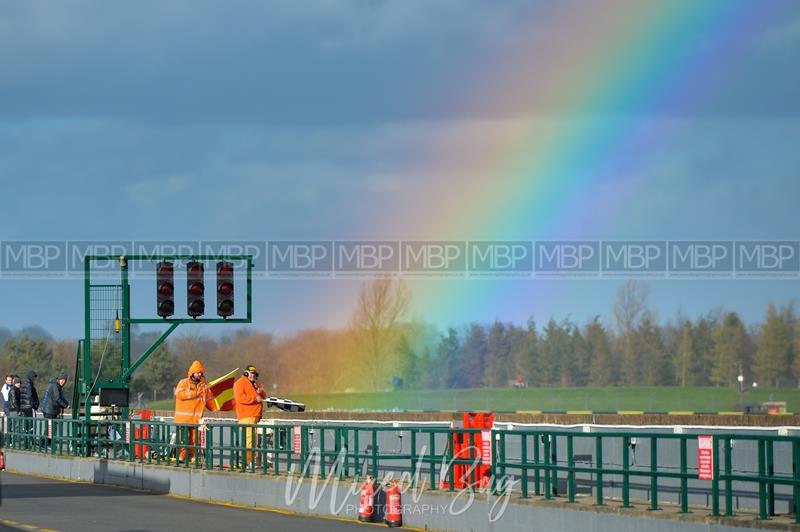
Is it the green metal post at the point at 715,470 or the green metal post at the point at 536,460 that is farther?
the green metal post at the point at 536,460

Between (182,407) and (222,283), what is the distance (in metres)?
2.98

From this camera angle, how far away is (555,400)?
350ft

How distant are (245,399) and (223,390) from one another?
7.96m

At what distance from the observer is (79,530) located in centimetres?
1977

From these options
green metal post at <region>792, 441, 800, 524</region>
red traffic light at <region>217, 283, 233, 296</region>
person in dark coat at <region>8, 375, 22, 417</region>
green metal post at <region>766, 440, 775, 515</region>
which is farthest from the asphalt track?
person in dark coat at <region>8, 375, 22, 417</region>

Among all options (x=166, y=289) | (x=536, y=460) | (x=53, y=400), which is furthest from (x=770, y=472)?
(x=53, y=400)

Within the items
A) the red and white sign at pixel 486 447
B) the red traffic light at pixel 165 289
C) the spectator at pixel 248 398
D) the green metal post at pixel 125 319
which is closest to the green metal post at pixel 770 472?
the red and white sign at pixel 486 447

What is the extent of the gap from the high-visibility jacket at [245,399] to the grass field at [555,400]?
6247 cm

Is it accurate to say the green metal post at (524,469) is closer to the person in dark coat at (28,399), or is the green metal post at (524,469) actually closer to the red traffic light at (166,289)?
the red traffic light at (166,289)

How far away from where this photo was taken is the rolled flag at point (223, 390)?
115 feet

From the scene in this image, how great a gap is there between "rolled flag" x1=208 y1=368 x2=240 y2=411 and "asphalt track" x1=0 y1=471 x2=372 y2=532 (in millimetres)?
6847

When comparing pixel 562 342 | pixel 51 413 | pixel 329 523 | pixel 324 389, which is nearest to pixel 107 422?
pixel 51 413

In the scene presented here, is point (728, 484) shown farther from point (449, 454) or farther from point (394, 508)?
point (394, 508)

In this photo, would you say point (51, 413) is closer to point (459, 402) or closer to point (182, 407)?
point (182, 407)
